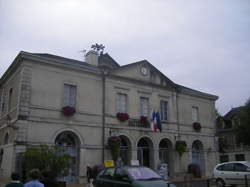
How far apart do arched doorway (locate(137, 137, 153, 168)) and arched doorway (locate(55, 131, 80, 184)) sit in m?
4.86

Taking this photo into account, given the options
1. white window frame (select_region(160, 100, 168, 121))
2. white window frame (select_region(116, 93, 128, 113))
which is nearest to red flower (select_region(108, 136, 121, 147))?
white window frame (select_region(116, 93, 128, 113))

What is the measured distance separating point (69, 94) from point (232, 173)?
400 inches

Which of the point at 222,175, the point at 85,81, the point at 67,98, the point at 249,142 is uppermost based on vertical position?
the point at 85,81

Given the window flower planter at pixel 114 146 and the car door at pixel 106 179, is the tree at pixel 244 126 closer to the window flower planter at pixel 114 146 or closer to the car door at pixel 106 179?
the window flower planter at pixel 114 146

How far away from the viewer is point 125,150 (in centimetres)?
1925

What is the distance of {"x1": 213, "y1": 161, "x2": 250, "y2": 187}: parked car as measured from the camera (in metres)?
13.6

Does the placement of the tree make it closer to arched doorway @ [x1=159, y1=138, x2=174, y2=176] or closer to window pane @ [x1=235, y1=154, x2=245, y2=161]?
window pane @ [x1=235, y1=154, x2=245, y2=161]

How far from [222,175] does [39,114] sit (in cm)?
1025

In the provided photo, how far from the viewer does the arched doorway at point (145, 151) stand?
784 inches

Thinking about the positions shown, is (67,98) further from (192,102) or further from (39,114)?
(192,102)

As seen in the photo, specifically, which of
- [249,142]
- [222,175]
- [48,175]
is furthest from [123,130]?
[249,142]

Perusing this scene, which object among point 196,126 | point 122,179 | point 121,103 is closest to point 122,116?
point 121,103

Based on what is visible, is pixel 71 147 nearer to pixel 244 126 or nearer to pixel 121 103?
pixel 121 103

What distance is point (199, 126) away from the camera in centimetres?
2356
